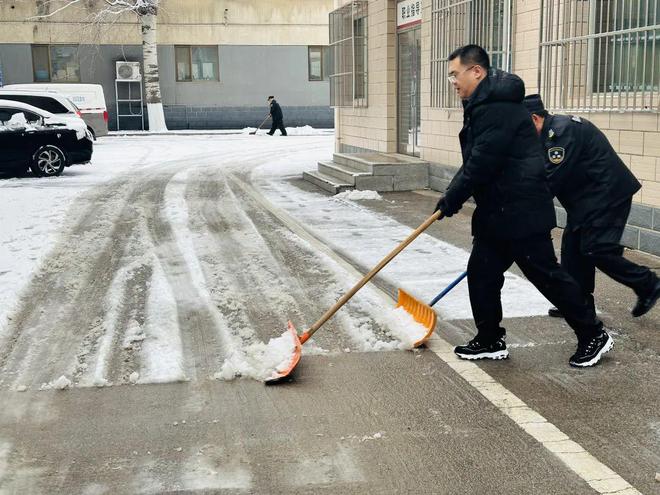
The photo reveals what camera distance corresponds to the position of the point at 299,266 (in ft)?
26.5

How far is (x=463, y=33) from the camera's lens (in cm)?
1303

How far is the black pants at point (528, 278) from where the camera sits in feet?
16.0

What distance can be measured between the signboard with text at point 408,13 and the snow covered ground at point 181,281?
3702 millimetres

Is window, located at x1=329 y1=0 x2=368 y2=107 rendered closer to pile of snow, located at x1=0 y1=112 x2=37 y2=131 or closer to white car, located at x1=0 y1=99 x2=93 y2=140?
white car, located at x1=0 y1=99 x2=93 y2=140

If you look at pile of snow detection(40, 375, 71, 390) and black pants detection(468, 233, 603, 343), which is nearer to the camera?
pile of snow detection(40, 375, 71, 390)

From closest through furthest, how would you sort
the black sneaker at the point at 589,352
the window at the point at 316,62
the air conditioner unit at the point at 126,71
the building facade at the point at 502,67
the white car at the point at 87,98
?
1. the black sneaker at the point at 589,352
2. the building facade at the point at 502,67
3. the white car at the point at 87,98
4. the air conditioner unit at the point at 126,71
5. the window at the point at 316,62

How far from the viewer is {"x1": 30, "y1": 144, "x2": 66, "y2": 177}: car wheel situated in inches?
676

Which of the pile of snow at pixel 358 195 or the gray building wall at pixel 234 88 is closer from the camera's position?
the pile of snow at pixel 358 195

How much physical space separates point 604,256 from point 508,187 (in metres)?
1.05

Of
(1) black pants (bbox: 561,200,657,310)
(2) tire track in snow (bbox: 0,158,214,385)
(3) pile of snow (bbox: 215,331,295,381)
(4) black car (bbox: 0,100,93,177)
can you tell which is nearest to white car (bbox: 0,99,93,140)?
(4) black car (bbox: 0,100,93,177)

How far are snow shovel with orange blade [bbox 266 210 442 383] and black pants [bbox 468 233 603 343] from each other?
1.16 feet

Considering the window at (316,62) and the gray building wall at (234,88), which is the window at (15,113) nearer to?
the gray building wall at (234,88)

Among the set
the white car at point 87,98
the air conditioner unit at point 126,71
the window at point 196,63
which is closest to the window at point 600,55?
the white car at point 87,98

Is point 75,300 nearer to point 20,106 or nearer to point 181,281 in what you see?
point 181,281
